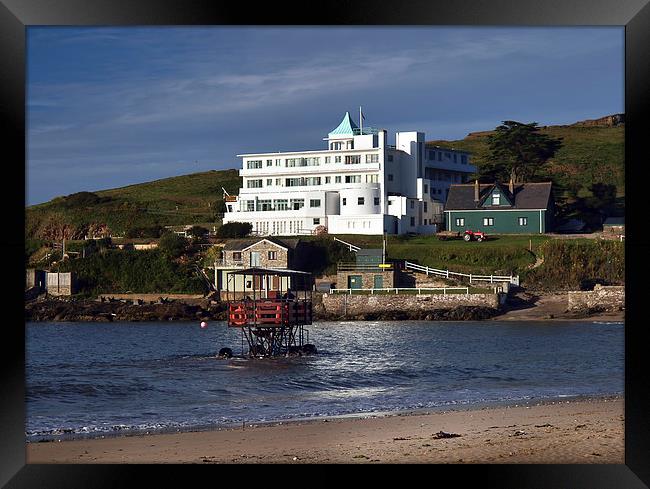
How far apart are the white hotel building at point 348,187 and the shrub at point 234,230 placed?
914 mm

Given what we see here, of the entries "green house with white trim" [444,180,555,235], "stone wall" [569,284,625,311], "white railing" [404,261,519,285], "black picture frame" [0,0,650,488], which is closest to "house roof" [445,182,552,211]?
"green house with white trim" [444,180,555,235]

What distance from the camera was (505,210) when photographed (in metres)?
58.9

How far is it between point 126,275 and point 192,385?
3462 cm

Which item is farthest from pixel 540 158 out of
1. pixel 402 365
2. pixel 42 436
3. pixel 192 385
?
pixel 42 436

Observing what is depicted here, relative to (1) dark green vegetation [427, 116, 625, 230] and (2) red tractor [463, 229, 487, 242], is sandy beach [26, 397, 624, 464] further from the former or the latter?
(2) red tractor [463, 229, 487, 242]

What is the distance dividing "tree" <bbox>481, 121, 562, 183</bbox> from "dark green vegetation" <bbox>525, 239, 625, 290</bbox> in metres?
15.7

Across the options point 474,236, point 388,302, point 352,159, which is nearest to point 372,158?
point 352,159

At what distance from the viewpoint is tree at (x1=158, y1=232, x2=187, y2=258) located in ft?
193

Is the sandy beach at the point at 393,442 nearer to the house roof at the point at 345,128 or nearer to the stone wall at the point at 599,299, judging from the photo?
the stone wall at the point at 599,299

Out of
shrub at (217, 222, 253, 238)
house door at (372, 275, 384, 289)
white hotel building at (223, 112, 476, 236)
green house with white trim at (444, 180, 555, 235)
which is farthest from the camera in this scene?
white hotel building at (223, 112, 476, 236)

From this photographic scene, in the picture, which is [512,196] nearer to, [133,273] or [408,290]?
[408,290]

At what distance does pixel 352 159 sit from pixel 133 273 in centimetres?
1564
